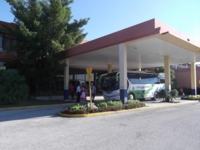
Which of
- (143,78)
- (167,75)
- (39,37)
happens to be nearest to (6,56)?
(39,37)

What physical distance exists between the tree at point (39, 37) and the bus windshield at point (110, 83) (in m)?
4.36

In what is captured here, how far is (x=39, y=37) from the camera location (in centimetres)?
1903

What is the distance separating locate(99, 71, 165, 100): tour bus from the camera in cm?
1855

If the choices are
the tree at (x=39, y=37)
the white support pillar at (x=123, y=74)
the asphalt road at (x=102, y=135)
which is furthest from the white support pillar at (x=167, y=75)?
the asphalt road at (x=102, y=135)

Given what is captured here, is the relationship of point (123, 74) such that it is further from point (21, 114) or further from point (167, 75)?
point (167, 75)

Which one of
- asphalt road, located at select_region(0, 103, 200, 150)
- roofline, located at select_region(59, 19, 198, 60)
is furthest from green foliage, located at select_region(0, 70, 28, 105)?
asphalt road, located at select_region(0, 103, 200, 150)

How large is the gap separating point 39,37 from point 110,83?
25.2 feet

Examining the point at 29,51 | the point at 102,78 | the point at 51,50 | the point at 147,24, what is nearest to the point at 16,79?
the point at 29,51

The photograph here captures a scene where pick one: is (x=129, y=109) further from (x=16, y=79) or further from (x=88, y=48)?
(x=16, y=79)

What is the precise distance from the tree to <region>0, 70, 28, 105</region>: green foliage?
1.99 meters

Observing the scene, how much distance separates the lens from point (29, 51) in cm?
1845

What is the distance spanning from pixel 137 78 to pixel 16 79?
427 inches

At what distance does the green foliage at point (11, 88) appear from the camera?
1588cm

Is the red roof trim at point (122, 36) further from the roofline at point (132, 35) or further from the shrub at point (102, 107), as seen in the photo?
the shrub at point (102, 107)
